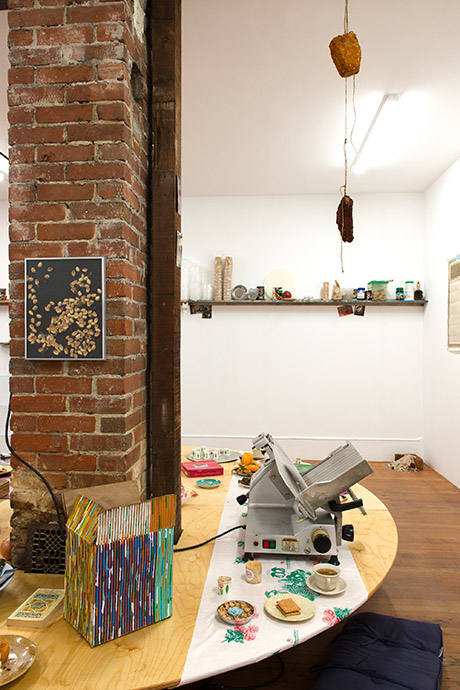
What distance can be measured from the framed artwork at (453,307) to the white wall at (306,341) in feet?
2.77

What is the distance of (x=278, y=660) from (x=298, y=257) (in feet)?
13.9

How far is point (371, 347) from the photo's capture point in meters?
5.47

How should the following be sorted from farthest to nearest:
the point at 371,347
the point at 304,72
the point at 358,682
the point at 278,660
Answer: the point at 371,347
the point at 304,72
the point at 278,660
the point at 358,682

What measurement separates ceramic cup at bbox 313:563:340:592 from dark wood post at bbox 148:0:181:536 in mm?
623

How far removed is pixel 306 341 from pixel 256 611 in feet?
14.0

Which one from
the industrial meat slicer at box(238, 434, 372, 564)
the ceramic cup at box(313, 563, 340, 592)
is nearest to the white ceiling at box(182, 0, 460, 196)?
the industrial meat slicer at box(238, 434, 372, 564)

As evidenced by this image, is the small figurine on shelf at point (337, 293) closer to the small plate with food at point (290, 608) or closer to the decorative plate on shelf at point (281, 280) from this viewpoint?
the decorative plate on shelf at point (281, 280)

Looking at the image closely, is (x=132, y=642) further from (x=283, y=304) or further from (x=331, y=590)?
(x=283, y=304)

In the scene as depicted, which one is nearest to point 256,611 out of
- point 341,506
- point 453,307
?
point 341,506

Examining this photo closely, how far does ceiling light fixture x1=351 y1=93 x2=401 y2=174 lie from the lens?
3.41 meters

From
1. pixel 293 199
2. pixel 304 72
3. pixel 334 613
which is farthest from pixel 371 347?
pixel 334 613

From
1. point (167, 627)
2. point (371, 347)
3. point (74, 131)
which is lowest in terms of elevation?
point (167, 627)

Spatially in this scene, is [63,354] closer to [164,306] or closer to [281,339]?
[164,306]

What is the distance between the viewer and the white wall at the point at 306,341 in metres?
5.46
